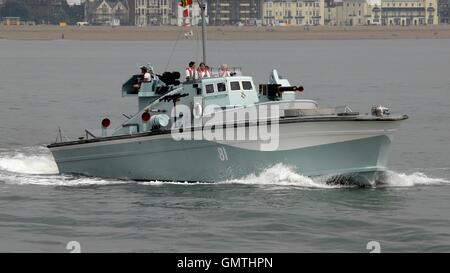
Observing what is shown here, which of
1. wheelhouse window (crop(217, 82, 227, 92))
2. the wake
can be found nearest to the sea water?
the wake

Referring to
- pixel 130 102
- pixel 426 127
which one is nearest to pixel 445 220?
pixel 426 127

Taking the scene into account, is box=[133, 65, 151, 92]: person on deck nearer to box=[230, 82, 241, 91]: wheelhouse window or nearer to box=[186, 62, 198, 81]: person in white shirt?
box=[186, 62, 198, 81]: person in white shirt

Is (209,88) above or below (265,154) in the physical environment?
above

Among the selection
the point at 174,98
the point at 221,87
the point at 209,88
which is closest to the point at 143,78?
the point at 174,98

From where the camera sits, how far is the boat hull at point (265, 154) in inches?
1332

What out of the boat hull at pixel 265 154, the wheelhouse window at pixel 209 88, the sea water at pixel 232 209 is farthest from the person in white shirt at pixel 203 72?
the boat hull at pixel 265 154

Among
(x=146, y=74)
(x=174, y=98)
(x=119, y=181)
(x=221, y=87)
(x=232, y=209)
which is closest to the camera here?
(x=232, y=209)

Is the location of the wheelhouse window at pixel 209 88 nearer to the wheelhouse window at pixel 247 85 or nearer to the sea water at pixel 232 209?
the wheelhouse window at pixel 247 85

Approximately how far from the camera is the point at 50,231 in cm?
2955

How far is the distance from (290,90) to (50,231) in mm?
9738

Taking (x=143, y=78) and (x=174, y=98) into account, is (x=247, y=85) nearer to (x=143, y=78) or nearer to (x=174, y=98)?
(x=174, y=98)

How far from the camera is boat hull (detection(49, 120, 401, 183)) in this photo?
33.8m

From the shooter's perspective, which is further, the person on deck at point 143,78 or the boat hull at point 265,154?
the person on deck at point 143,78

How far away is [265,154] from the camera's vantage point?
3453 centimetres
